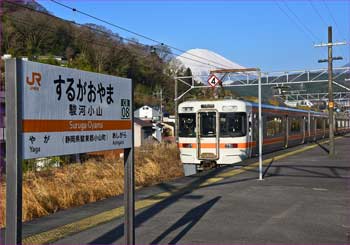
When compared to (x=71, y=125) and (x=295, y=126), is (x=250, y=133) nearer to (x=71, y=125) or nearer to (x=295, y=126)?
(x=295, y=126)

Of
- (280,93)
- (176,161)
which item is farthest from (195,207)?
(280,93)

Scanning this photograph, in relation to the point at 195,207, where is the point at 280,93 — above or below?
above

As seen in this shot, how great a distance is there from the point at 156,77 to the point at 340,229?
84468 mm

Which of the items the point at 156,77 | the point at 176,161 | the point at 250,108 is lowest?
the point at 176,161

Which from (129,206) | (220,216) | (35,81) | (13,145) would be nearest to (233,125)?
(220,216)

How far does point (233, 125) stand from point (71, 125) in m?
13.5

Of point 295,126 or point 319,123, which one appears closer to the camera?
point 295,126

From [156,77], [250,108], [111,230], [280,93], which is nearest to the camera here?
[111,230]

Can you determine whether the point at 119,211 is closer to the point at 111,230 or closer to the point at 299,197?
the point at 111,230

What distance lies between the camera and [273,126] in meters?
22.4

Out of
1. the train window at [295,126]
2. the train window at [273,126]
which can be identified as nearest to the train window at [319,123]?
the train window at [295,126]

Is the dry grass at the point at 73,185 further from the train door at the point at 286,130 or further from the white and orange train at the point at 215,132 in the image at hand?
the train door at the point at 286,130

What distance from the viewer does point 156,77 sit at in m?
90.1

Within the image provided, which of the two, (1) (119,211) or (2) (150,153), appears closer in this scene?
(1) (119,211)
